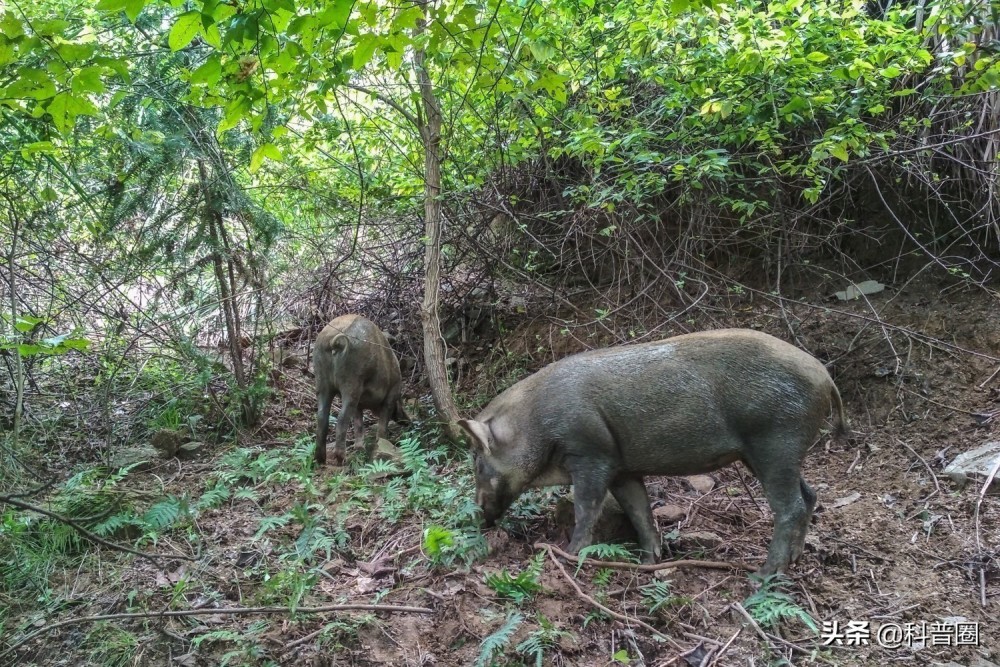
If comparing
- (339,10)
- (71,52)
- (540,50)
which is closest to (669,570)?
(339,10)

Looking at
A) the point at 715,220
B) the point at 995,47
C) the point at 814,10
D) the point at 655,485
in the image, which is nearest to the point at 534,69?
the point at 814,10

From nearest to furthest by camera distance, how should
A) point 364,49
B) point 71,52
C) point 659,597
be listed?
point 71,52 → point 364,49 → point 659,597

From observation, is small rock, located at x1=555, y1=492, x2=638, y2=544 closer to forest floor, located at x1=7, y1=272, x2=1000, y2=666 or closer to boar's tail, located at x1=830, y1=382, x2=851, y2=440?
forest floor, located at x1=7, y1=272, x2=1000, y2=666

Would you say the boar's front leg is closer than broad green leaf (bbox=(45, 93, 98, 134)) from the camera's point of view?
No

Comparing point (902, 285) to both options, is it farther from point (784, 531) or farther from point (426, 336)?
point (426, 336)

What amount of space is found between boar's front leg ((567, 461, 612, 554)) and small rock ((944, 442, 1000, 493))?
2.87 m

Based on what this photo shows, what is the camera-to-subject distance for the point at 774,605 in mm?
4203

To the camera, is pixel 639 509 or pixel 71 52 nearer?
pixel 71 52

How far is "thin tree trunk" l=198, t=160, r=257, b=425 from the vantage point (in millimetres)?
7910

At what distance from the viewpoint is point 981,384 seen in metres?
6.46

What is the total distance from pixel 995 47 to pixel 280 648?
7.52 m

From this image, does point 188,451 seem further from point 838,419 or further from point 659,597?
point 838,419

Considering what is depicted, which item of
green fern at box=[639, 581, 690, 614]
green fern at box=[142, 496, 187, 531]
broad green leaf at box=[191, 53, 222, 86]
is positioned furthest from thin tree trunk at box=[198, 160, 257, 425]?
green fern at box=[639, 581, 690, 614]

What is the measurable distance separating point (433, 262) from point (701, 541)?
352cm
